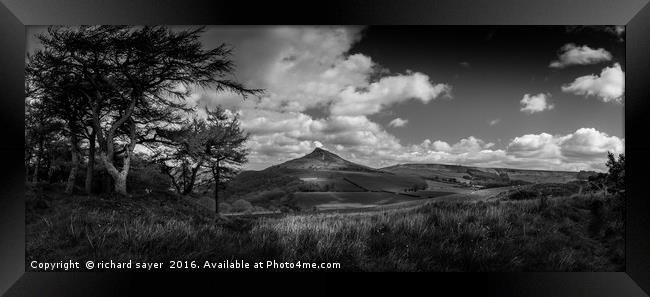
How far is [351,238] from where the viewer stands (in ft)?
12.5

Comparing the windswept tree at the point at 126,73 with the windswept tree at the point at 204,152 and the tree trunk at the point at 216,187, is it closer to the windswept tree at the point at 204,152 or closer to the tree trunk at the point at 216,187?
the windswept tree at the point at 204,152

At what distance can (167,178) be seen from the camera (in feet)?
15.1

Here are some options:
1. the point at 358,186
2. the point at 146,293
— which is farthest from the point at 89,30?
the point at 358,186

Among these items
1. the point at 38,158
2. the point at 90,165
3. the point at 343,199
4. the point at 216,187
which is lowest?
the point at 343,199

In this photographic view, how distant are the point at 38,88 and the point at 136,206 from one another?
2.03 m

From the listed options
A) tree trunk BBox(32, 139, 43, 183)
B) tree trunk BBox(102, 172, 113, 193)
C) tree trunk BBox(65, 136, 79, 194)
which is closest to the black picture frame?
tree trunk BBox(32, 139, 43, 183)

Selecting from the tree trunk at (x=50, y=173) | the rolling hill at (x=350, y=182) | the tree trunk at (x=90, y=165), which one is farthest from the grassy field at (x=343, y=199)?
the tree trunk at (x=50, y=173)

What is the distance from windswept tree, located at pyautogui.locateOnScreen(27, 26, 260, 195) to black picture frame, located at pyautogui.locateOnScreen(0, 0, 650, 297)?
40 cm

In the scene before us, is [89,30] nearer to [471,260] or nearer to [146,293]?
[146,293]

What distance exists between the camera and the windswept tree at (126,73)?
3938mm

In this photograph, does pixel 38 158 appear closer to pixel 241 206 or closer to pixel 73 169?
pixel 73 169

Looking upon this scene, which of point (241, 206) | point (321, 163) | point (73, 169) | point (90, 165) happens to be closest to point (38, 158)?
point (73, 169)
